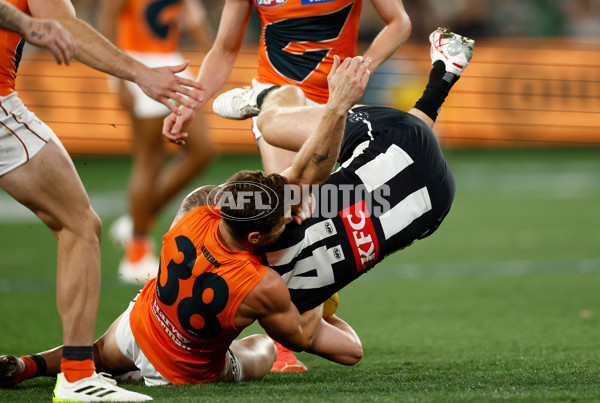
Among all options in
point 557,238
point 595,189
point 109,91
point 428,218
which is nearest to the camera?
point 428,218

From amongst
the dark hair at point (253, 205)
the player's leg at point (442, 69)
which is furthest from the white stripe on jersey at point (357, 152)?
the dark hair at point (253, 205)

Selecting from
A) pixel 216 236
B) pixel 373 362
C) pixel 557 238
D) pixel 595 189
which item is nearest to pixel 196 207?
pixel 216 236

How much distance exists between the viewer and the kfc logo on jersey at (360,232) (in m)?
4.57

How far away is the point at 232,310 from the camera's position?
416cm

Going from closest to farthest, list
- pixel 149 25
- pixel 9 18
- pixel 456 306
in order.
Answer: pixel 9 18 < pixel 456 306 < pixel 149 25

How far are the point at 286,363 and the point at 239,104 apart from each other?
1.55 meters

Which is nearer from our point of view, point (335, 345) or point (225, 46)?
point (335, 345)

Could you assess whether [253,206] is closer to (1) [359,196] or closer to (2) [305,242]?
(2) [305,242]

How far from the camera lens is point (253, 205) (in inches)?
160

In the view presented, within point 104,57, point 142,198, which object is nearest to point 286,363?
point 104,57

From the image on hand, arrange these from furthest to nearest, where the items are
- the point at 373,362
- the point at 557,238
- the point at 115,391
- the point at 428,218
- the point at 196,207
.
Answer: the point at 557,238 < the point at 373,362 < the point at 428,218 < the point at 196,207 < the point at 115,391

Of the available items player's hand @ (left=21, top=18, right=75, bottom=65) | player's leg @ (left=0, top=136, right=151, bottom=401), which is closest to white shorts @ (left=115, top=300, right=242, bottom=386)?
player's leg @ (left=0, top=136, right=151, bottom=401)

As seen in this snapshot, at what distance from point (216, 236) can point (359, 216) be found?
0.78 meters

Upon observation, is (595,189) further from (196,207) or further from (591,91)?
(196,207)
